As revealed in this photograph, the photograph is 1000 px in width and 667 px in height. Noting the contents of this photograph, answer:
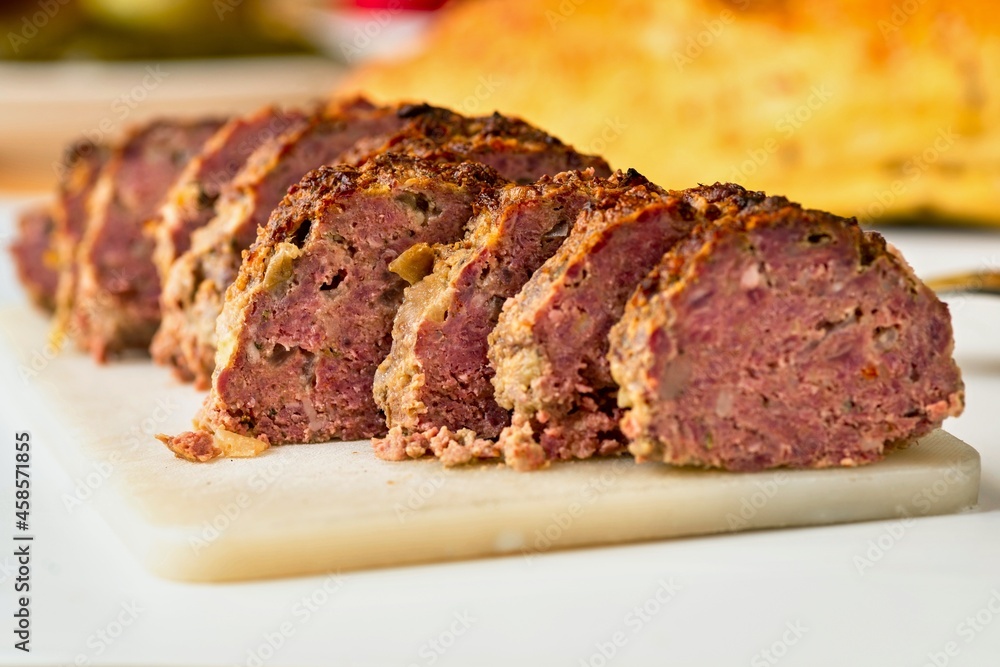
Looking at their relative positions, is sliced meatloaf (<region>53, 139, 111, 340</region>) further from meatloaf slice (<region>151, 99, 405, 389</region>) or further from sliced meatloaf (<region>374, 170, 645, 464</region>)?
sliced meatloaf (<region>374, 170, 645, 464</region>)

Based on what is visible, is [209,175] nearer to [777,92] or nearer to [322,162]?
[322,162]

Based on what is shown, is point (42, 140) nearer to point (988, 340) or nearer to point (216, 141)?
point (216, 141)

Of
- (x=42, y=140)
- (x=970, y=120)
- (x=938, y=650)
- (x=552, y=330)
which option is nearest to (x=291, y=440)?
(x=552, y=330)

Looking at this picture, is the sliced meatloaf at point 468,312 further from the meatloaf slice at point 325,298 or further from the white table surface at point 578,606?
the white table surface at point 578,606

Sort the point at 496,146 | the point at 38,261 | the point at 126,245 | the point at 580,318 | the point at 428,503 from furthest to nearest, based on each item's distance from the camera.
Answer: the point at 38,261 < the point at 126,245 < the point at 496,146 < the point at 580,318 < the point at 428,503

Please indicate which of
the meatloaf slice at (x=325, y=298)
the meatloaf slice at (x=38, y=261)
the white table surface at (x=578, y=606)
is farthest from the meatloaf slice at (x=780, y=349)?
the meatloaf slice at (x=38, y=261)

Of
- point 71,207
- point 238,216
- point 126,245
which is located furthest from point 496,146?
point 71,207

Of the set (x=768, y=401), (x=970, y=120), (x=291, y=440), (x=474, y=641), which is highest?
(x=970, y=120)

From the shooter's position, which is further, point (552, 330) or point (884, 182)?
point (884, 182)
